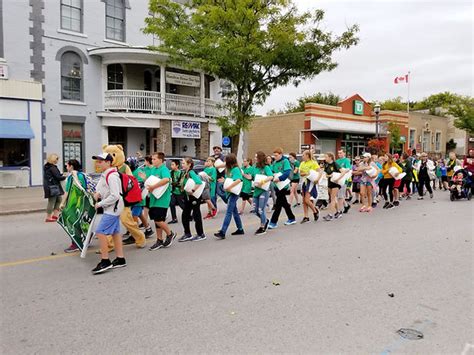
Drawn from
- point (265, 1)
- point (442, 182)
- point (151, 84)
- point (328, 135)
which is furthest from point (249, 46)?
point (328, 135)

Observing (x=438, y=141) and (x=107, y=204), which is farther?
(x=438, y=141)

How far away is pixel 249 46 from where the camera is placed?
16391mm

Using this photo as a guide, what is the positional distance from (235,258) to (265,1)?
14257 mm

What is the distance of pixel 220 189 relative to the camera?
37.8 ft

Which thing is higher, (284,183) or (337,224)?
(284,183)

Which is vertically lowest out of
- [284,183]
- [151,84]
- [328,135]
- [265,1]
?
[284,183]

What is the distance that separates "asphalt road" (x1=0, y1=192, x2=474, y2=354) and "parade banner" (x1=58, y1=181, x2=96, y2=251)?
400mm

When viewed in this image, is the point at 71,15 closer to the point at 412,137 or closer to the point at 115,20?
the point at 115,20

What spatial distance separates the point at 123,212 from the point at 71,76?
14.9m

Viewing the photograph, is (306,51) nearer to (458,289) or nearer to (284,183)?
(284,183)

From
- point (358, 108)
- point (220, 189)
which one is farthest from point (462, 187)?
point (358, 108)

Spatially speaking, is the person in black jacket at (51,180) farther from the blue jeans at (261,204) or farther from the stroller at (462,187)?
the stroller at (462,187)

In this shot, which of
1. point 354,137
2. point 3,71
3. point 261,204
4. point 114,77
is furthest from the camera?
point 354,137

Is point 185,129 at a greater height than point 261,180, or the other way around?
point 185,129
